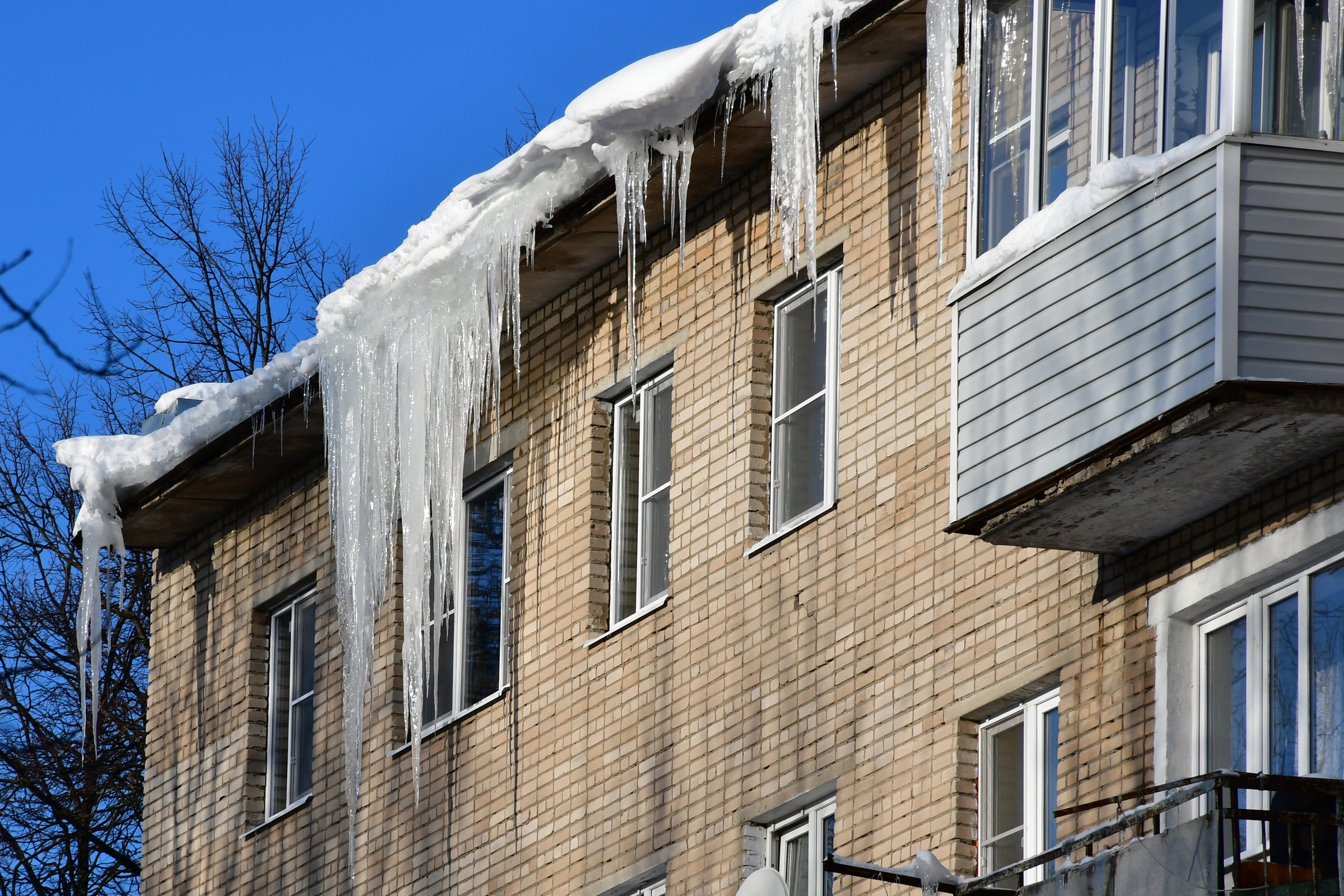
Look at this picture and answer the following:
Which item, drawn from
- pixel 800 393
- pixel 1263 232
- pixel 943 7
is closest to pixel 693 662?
pixel 800 393

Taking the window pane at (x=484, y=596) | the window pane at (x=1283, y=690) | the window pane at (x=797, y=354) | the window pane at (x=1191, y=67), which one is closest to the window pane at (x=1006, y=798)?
the window pane at (x=1283, y=690)

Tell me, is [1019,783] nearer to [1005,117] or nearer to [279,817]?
[1005,117]

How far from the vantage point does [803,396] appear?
12.5m

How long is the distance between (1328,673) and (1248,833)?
62 cm

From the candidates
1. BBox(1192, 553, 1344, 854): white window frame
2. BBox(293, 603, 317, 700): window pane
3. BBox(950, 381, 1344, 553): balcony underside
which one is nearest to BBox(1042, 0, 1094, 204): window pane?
BBox(950, 381, 1344, 553): balcony underside

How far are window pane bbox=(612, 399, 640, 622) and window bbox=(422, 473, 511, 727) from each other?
3.44ft

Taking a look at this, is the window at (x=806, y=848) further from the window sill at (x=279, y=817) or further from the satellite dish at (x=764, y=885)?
the window sill at (x=279, y=817)

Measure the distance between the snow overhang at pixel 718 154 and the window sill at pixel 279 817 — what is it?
11.2 ft

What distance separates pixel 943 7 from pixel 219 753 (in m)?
8.27

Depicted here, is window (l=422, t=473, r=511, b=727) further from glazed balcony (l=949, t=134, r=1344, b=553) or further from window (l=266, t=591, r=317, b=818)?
glazed balcony (l=949, t=134, r=1344, b=553)

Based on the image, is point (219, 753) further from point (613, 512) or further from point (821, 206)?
point (821, 206)

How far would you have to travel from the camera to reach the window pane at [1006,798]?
10555 mm

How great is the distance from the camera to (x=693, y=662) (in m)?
12.5

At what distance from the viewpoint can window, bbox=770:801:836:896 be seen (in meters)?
11.5
